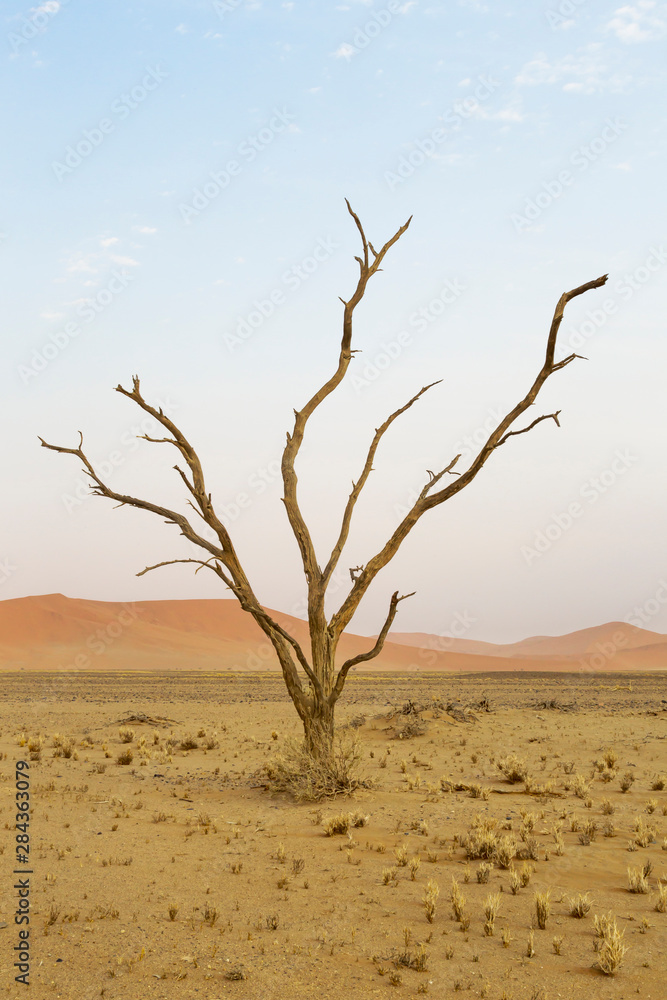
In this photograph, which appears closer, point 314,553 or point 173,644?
point 314,553

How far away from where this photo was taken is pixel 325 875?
6859mm

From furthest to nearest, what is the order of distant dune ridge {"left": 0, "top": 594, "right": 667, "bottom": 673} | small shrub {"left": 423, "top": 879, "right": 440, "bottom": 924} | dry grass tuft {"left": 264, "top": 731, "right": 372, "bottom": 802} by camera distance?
distant dune ridge {"left": 0, "top": 594, "right": 667, "bottom": 673} < dry grass tuft {"left": 264, "top": 731, "right": 372, "bottom": 802} < small shrub {"left": 423, "top": 879, "right": 440, "bottom": 924}

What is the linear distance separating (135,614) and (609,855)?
10108 cm

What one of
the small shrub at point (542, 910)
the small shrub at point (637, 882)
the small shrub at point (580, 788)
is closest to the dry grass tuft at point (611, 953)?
the small shrub at point (542, 910)

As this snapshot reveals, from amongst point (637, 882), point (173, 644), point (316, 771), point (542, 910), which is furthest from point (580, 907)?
point (173, 644)

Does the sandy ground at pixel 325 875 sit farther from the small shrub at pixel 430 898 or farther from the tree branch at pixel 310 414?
the tree branch at pixel 310 414

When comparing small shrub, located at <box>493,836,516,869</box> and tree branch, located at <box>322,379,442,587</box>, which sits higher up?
tree branch, located at <box>322,379,442,587</box>

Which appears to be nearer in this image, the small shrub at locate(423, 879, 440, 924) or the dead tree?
the small shrub at locate(423, 879, 440, 924)

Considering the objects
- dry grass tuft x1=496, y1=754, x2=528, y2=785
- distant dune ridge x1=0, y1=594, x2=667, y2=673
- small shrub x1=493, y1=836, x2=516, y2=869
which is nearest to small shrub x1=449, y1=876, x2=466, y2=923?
small shrub x1=493, y1=836, x2=516, y2=869

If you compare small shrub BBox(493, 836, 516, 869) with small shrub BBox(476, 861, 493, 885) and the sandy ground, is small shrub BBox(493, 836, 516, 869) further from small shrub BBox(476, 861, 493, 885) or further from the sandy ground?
small shrub BBox(476, 861, 493, 885)

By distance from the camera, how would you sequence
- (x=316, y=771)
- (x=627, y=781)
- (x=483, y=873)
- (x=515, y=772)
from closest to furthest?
1. (x=483, y=873)
2. (x=316, y=771)
3. (x=627, y=781)
4. (x=515, y=772)

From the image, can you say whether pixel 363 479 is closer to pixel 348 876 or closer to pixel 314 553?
pixel 314 553

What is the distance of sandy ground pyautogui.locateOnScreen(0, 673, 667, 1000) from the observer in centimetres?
479

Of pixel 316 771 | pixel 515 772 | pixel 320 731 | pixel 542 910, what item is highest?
pixel 320 731
